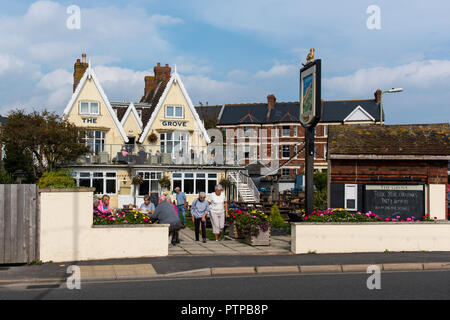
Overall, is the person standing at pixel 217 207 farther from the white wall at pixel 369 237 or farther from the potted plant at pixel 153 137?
the potted plant at pixel 153 137

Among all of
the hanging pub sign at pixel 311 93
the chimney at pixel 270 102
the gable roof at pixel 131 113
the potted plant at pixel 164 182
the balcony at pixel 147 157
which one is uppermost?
the chimney at pixel 270 102

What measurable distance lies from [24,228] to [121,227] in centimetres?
227

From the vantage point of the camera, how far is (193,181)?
4003 cm

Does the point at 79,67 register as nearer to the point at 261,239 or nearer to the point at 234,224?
the point at 234,224

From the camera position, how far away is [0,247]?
12.1 m

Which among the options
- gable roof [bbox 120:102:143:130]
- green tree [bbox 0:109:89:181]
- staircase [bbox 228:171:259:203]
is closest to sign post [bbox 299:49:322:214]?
green tree [bbox 0:109:89:181]

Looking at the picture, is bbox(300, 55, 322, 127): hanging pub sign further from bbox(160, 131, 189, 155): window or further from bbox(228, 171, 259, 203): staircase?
bbox(160, 131, 189, 155): window

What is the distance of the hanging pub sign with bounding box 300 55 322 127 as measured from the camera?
50.1 feet

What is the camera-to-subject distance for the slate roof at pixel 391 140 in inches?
673

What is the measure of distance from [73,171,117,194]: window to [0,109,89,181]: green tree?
8.11 ft

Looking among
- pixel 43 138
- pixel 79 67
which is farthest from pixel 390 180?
pixel 79 67

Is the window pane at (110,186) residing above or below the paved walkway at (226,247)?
above

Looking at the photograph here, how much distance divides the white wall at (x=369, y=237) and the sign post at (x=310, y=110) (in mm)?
1368

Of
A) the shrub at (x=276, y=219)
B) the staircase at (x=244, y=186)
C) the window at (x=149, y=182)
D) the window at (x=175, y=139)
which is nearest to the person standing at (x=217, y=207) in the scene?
the shrub at (x=276, y=219)
